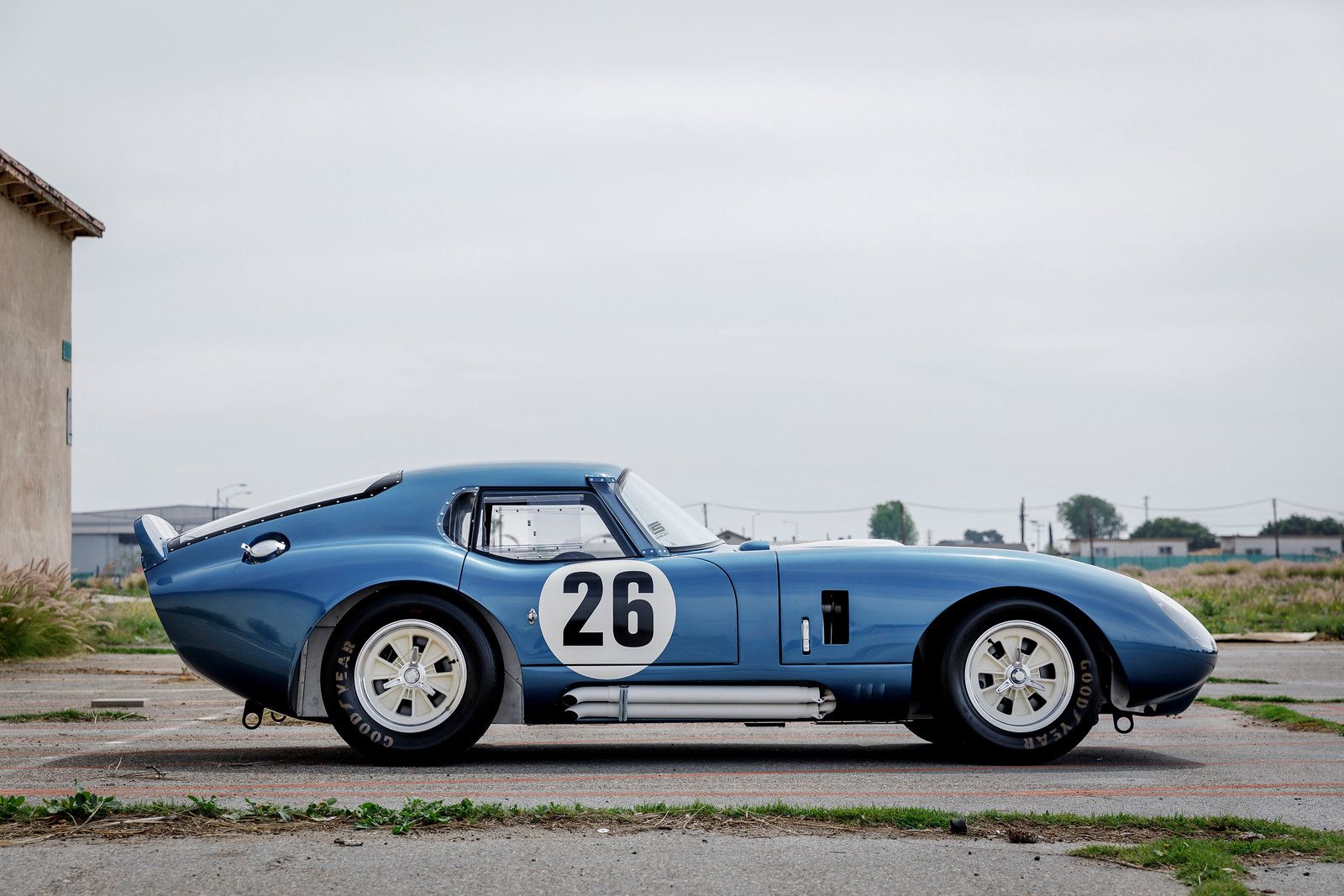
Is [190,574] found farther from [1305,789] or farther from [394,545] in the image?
[1305,789]

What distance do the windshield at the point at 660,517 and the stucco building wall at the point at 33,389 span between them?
43.9ft

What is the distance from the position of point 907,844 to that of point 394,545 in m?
3.32

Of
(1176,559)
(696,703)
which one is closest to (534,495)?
(696,703)

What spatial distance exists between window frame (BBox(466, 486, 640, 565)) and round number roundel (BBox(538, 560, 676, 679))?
20 centimetres

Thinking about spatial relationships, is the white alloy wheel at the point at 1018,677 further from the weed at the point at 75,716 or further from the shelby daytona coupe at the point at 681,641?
the weed at the point at 75,716

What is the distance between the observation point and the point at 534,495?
7.01 m

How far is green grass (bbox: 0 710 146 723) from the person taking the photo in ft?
27.9

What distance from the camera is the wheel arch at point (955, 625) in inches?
261

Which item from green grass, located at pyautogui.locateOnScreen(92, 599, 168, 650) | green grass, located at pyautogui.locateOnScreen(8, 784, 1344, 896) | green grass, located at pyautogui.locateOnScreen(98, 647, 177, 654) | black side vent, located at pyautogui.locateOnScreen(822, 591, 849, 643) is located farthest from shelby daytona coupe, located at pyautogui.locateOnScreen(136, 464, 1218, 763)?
green grass, located at pyautogui.locateOnScreen(98, 647, 177, 654)

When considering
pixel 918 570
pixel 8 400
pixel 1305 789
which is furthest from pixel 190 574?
pixel 8 400

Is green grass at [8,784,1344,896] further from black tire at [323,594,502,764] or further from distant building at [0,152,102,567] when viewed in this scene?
distant building at [0,152,102,567]

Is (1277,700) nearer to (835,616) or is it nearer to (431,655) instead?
(835,616)

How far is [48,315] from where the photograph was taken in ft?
63.9

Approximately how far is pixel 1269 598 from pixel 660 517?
29221mm
